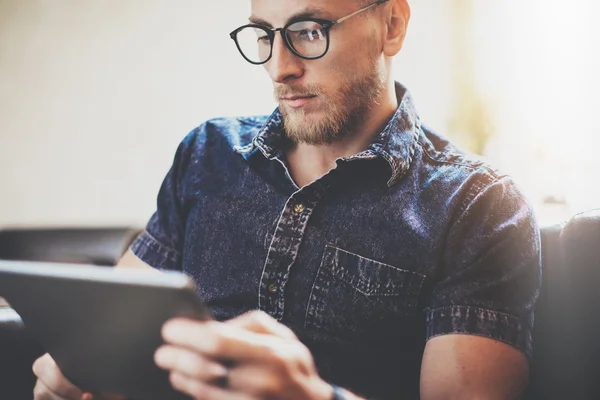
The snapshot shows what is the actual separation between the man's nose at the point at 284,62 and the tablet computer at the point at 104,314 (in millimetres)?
580

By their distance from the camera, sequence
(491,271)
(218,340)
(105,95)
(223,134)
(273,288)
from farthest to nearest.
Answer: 1. (105,95)
2. (223,134)
3. (273,288)
4. (491,271)
5. (218,340)

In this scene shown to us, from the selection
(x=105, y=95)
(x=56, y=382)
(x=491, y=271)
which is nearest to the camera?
(x=56, y=382)

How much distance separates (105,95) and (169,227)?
5.60 feet

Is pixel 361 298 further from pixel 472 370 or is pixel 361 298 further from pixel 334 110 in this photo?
pixel 334 110

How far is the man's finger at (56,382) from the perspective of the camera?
28.8 inches

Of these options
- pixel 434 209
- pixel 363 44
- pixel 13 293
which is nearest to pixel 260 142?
pixel 363 44

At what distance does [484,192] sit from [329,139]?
1.02ft

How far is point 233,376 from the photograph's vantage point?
49cm

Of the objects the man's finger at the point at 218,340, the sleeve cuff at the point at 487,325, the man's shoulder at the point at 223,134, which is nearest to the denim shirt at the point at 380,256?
the sleeve cuff at the point at 487,325

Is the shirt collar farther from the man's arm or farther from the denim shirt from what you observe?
the man's arm

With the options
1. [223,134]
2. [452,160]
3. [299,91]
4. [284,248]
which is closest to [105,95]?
[223,134]

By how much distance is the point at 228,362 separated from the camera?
1.63 ft

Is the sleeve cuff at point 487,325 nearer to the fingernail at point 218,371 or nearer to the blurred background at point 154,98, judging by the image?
the fingernail at point 218,371

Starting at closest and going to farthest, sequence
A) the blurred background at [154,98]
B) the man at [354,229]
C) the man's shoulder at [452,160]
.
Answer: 1. the man at [354,229]
2. the man's shoulder at [452,160]
3. the blurred background at [154,98]
